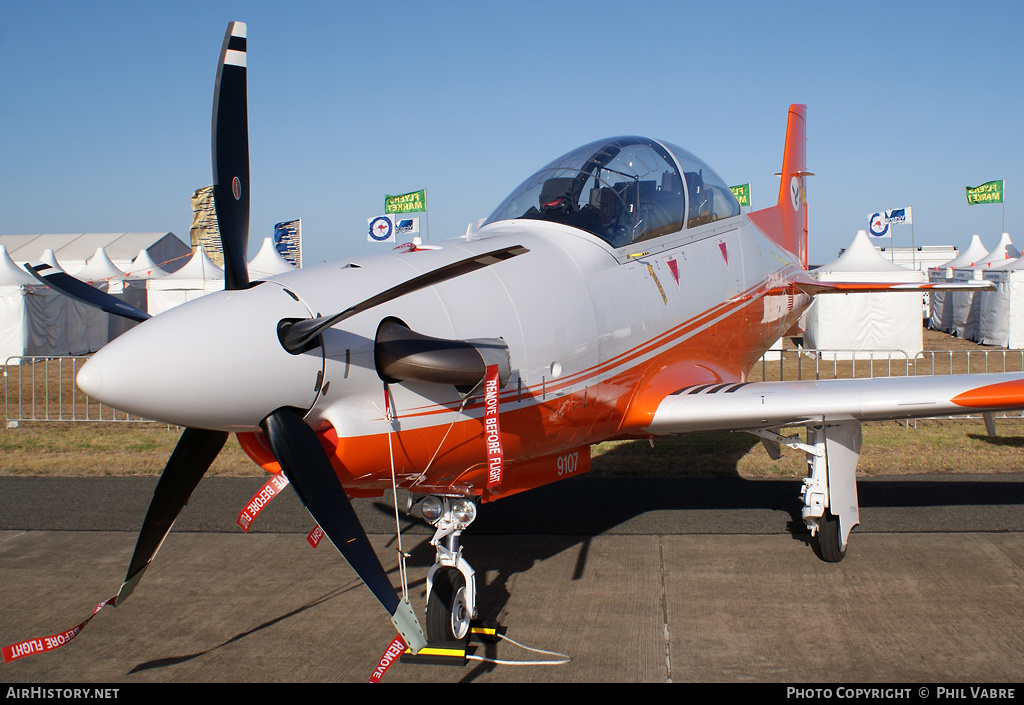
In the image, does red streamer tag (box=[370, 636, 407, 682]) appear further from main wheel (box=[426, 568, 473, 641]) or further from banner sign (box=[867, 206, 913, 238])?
banner sign (box=[867, 206, 913, 238])

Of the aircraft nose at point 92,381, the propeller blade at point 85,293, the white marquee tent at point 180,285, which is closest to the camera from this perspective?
the aircraft nose at point 92,381

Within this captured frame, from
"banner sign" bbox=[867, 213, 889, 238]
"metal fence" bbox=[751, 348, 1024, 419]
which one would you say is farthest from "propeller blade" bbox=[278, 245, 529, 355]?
"banner sign" bbox=[867, 213, 889, 238]

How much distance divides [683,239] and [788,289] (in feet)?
10.8

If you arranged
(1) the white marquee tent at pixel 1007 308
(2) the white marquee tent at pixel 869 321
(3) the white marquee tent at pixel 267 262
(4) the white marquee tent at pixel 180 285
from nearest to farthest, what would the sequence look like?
(2) the white marquee tent at pixel 869 321 < (1) the white marquee tent at pixel 1007 308 < (3) the white marquee tent at pixel 267 262 < (4) the white marquee tent at pixel 180 285

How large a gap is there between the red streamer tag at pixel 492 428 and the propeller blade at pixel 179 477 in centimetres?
134

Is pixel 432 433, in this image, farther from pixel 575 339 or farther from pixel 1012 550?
pixel 1012 550

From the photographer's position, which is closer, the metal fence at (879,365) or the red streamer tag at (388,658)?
the red streamer tag at (388,658)

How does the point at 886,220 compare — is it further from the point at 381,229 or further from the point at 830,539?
the point at 830,539

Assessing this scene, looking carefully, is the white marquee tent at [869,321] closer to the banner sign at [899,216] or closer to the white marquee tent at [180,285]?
the white marquee tent at [180,285]

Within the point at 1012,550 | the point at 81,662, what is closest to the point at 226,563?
the point at 81,662

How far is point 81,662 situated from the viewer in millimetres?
4488

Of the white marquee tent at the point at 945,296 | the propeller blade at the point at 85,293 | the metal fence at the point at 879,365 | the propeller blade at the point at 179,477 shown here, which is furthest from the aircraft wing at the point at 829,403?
the white marquee tent at the point at 945,296

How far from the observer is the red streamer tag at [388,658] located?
332cm

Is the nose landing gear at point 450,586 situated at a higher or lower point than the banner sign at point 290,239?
lower
